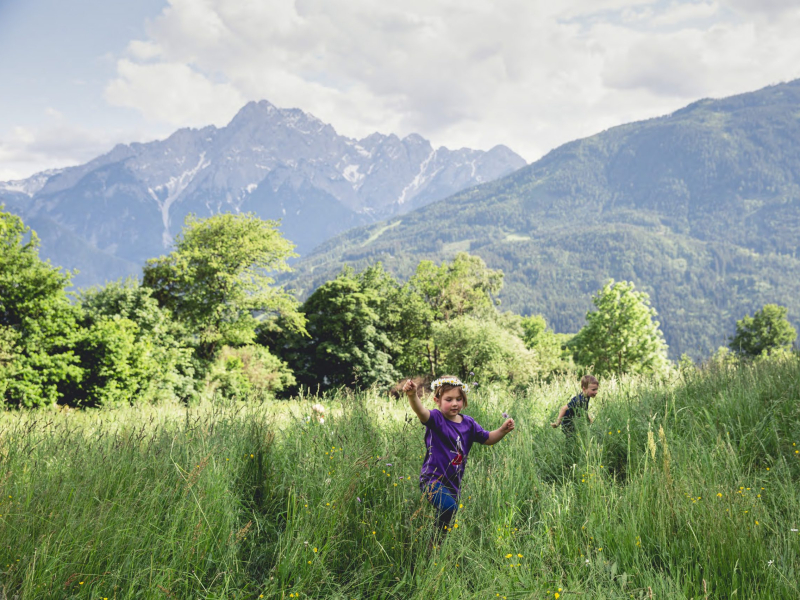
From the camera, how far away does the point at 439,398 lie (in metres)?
3.74

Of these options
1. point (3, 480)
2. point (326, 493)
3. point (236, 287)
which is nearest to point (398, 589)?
point (326, 493)

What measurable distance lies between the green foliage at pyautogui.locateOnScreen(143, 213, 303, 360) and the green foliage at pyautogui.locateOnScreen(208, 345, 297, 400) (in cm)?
118

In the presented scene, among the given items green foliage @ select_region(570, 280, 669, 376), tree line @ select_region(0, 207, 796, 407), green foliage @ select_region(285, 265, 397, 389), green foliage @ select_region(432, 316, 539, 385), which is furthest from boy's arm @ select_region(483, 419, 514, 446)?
green foliage @ select_region(570, 280, 669, 376)

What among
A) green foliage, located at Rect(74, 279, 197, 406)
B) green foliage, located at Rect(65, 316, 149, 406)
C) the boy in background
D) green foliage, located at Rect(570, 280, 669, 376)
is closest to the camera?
the boy in background

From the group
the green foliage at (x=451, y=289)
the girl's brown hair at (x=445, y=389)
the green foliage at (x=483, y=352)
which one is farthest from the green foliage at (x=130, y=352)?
the green foliage at (x=451, y=289)

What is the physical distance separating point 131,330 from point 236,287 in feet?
25.4

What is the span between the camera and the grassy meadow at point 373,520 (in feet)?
8.00

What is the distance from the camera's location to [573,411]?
210 inches

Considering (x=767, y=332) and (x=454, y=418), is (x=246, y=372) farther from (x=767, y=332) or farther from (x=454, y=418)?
(x=767, y=332)

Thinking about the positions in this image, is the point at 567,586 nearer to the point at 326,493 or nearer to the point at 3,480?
the point at 326,493

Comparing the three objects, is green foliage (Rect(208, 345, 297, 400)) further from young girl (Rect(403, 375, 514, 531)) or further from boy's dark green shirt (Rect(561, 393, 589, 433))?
young girl (Rect(403, 375, 514, 531))

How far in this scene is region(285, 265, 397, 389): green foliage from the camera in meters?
38.1

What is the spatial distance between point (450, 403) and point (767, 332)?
65.6 m

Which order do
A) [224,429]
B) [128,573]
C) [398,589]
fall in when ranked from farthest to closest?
1. [224,429]
2. [398,589]
3. [128,573]
